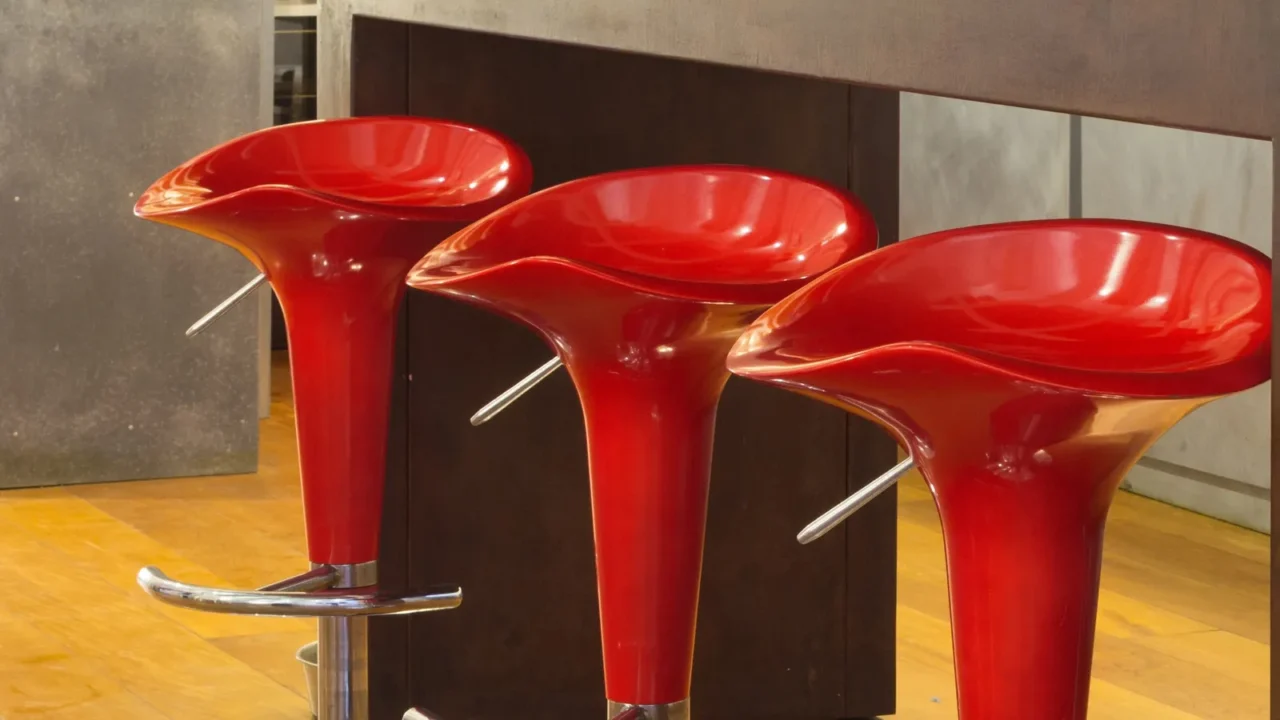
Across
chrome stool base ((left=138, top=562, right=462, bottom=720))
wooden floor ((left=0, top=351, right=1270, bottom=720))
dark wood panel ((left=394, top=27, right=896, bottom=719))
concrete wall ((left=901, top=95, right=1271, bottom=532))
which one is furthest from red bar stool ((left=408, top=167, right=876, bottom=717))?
concrete wall ((left=901, top=95, right=1271, bottom=532))

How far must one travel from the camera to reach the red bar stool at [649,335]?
1496 mm

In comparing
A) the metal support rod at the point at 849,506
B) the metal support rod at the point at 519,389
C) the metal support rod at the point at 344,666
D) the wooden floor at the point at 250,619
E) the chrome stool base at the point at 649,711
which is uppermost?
the metal support rod at the point at 849,506

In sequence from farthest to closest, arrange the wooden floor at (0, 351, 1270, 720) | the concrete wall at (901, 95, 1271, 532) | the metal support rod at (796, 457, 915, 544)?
1. the concrete wall at (901, 95, 1271, 532)
2. the wooden floor at (0, 351, 1270, 720)
3. the metal support rod at (796, 457, 915, 544)

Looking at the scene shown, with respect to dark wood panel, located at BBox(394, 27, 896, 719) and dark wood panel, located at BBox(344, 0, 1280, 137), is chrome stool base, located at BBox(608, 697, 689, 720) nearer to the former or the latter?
dark wood panel, located at BBox(344, 0, 1280, 137)

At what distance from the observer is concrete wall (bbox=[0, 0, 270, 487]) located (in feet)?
13.8

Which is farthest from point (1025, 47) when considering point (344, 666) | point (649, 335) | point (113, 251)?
point (113, 251)

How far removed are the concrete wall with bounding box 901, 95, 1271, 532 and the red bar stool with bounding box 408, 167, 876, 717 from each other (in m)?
2.26

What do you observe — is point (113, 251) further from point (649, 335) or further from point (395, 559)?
point (649, 335)

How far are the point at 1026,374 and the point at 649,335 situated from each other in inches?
24.0

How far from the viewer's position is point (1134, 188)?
13.7 ft

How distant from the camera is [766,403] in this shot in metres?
2.65

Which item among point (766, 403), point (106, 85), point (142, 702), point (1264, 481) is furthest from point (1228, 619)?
point (106, 85)

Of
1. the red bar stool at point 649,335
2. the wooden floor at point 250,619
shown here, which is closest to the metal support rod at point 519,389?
the red bar stool at point 649,335

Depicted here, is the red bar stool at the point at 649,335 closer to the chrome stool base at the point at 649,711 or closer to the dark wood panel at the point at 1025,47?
the chrome stool base at the point at 649,711
